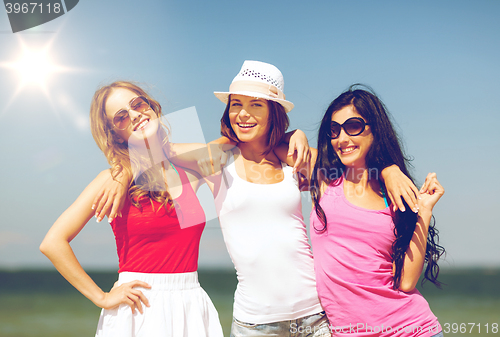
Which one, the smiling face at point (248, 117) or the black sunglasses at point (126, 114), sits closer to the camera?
the black sunglasses at point (126, 114)

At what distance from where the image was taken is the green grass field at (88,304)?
44.0 ft

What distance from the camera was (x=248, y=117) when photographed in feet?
10.4

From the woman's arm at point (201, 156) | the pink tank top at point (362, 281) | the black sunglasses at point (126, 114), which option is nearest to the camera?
the pink tank top at point (362, 281)

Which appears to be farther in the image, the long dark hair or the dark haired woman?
the long dark hair

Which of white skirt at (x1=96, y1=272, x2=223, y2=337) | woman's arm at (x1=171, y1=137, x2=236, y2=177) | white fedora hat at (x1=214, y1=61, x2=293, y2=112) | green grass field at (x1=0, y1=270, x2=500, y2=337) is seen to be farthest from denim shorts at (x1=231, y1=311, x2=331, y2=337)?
green grass field at (x1=0, y1=270, x2=500, y2=337)

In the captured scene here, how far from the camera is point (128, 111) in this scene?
10.0ft

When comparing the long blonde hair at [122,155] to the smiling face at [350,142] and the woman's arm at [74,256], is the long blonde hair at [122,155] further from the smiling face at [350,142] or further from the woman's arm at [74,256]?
the smiling face at [350,142]

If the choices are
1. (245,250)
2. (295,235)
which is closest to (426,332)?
(295,235)

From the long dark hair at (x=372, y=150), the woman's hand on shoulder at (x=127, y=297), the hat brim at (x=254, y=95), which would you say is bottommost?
the woman's hand on shoulder at (x=127, y=297)

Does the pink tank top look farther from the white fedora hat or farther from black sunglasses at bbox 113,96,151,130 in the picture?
black sunglasses at bbox 113,96,151,130

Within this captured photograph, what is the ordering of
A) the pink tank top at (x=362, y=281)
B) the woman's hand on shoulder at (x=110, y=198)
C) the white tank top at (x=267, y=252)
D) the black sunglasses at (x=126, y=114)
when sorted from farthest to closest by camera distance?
1. the black sunglasses at (x=126, y=114)
2. the white tank top at (x=267, y=252)
3. the pink tank top at (x=362, y=281)
4. the woman's hand on shoulder at (x=110, y=198)

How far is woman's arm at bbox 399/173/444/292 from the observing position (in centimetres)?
285

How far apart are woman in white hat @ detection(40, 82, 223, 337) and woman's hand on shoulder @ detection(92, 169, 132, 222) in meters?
0.06

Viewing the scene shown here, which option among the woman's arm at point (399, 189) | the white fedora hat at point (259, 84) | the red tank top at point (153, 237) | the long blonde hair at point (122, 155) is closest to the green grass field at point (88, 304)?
the woman's arm at point (399, 189)
